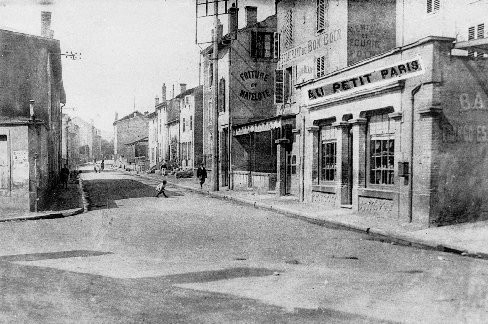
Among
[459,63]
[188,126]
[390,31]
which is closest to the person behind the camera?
[459,63]

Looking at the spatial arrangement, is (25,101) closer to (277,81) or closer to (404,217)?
(277,81)

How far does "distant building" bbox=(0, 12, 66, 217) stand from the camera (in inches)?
631

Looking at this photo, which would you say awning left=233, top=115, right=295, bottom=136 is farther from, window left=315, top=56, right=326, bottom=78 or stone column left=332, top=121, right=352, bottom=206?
stone column left=332, top=121, right=352, bottom=206

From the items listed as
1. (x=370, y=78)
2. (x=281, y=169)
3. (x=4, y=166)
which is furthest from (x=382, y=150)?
(x=4, y=166)

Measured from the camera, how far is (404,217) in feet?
42.7

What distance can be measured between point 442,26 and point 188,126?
112 feet

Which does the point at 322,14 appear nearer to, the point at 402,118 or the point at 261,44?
the point at 402,118

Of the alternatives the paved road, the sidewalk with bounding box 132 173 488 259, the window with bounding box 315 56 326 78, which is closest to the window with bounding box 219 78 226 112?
the window with bounding box 315 56 326 78

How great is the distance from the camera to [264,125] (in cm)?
2536

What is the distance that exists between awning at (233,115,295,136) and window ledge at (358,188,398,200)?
7569mm

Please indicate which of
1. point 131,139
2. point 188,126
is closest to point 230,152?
point 188,126

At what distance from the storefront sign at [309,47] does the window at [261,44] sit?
5.78 metres

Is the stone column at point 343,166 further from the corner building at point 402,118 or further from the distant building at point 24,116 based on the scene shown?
the distant building at point 24,116

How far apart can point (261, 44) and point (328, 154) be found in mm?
15962
